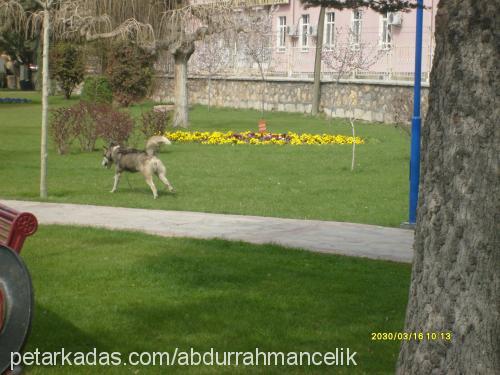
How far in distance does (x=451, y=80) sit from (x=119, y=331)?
3.21 metres

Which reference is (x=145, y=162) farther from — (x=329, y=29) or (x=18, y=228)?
(x=329, y=29)

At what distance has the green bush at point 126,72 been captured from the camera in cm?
4697

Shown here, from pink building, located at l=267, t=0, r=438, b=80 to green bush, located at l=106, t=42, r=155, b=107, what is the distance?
6.39 meters

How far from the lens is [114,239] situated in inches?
423

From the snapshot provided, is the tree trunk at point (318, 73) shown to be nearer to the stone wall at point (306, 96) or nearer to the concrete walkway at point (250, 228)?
the stone wall at point (306, 96)

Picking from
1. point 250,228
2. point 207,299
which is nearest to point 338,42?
point 250,228

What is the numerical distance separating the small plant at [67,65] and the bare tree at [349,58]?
1602 centimetres

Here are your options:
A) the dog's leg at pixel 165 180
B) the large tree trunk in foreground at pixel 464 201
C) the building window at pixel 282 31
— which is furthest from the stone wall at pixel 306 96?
the large tree trunk in foreground at pixel 464 201

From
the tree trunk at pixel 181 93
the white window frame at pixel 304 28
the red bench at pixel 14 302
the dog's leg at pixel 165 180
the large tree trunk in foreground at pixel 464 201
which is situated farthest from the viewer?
the white window frame at pixel 304 28

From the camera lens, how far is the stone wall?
114 ft

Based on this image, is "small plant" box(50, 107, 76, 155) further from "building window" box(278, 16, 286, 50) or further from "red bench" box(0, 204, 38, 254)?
"building window" box(278, 16, 286, 50)

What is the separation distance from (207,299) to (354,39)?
34028 mm

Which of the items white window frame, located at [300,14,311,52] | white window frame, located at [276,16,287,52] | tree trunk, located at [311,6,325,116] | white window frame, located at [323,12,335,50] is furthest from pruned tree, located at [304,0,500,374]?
white window frame, located at [276,16,287,52]

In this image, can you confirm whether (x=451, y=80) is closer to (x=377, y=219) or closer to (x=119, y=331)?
(x=119, y=331)
